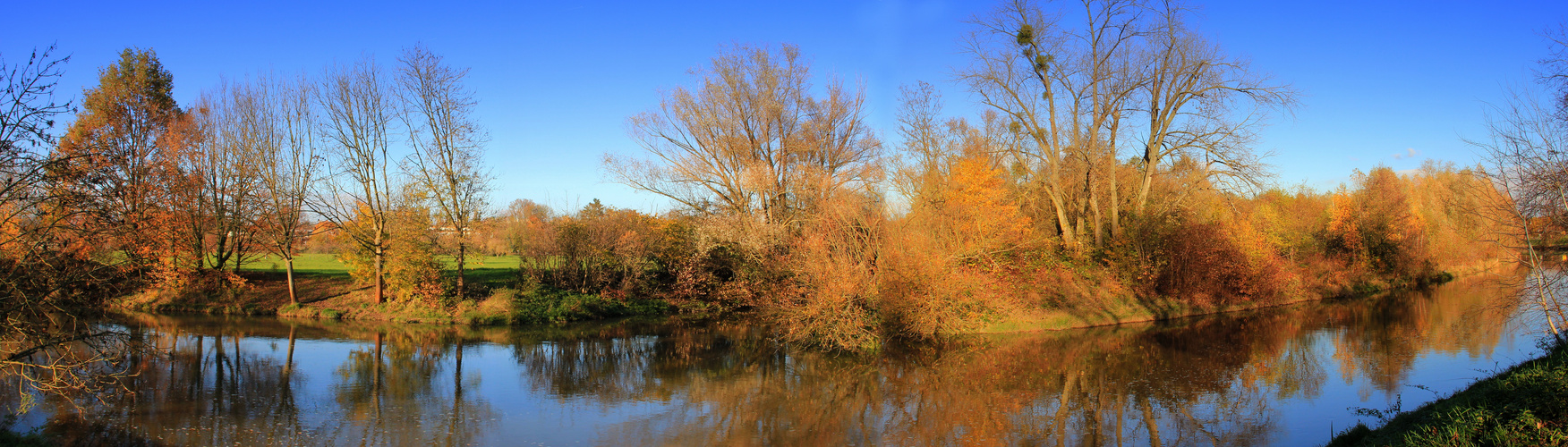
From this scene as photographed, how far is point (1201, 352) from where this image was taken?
1797 cm

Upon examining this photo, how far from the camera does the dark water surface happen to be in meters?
10.7

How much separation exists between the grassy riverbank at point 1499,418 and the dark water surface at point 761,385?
79.7 inches

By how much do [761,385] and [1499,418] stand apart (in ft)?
33.6

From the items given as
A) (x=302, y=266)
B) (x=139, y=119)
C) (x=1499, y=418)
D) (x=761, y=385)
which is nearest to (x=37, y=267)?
(x=761, y=385)

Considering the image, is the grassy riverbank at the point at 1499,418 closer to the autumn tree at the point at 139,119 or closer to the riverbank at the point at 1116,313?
the riverbank at the point at 1116,313

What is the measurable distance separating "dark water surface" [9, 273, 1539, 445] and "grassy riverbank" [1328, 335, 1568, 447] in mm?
2025

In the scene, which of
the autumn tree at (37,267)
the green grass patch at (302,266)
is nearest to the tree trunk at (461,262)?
the green grass patch at (302,266)

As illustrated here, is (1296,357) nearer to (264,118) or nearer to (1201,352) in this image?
(1201,352)

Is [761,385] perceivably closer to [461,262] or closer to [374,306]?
[461,262]

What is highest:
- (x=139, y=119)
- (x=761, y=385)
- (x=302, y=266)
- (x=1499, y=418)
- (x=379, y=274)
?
(x=139, y=119)

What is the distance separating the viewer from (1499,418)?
7242 mm

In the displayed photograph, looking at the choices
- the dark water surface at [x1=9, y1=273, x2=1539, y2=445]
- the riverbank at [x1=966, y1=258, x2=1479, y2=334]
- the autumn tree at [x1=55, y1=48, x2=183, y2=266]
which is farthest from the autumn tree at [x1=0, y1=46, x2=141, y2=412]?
the riverbank at [x1=966, y1=258, x2=1479, y2=334]

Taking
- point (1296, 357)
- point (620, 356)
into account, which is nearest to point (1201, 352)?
point (1296, 357)

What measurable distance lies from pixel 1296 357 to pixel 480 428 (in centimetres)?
1721
